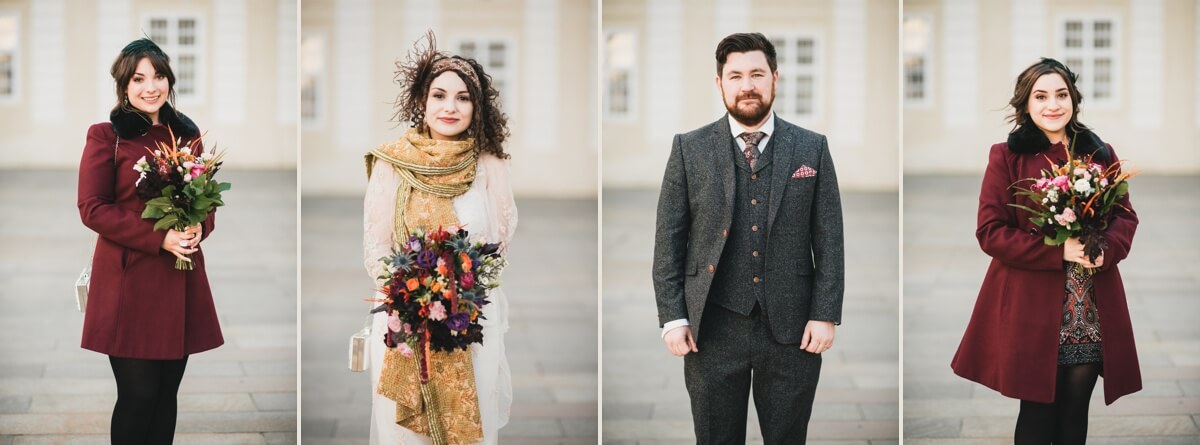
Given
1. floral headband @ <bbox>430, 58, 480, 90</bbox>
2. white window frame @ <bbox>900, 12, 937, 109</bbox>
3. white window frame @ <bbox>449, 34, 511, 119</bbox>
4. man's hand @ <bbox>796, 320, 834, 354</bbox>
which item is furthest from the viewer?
Answer: white window frame @ <bbox>449, 34, 511, 119</bbox>

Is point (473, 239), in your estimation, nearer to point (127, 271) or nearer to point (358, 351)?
point (358, 351)

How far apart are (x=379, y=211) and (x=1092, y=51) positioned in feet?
11.2

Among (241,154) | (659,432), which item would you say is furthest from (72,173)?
(659,432)

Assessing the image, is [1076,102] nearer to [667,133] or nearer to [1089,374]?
[1089,374]

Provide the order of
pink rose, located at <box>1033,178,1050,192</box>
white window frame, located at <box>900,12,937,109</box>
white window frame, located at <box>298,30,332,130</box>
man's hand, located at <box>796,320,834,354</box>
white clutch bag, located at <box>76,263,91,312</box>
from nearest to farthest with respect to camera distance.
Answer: man's hand, located at <box>796,320,834,354</box> < pink rose, located at <box>1033,178,1050,192</box> < white clutch bag, located at <box>76,263,91,312</box> < white window frame, located at <box>900,12,937,109</box> < white window frame, located at <box>298,30,332,130</box>

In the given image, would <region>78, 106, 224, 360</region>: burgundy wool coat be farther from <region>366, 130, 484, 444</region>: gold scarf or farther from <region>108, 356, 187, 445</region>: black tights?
<region>366, 130, 484, 444</region>: gold scarf

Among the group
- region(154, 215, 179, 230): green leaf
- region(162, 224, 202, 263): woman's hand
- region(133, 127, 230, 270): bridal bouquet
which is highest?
region(133, 127, 230, 270): bridal bouquet

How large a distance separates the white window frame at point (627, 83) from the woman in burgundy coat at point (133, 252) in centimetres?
193

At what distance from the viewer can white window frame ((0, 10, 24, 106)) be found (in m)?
5.42

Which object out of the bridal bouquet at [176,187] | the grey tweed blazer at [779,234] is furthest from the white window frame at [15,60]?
the grey tweed blazer at [779,234]

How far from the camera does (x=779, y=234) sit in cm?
378

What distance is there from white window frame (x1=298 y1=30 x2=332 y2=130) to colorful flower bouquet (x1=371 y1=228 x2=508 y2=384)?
1600 mm

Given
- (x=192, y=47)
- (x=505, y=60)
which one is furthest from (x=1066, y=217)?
(x=192, y=47)

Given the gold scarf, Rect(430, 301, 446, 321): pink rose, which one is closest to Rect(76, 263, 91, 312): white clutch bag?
the gold scarf
